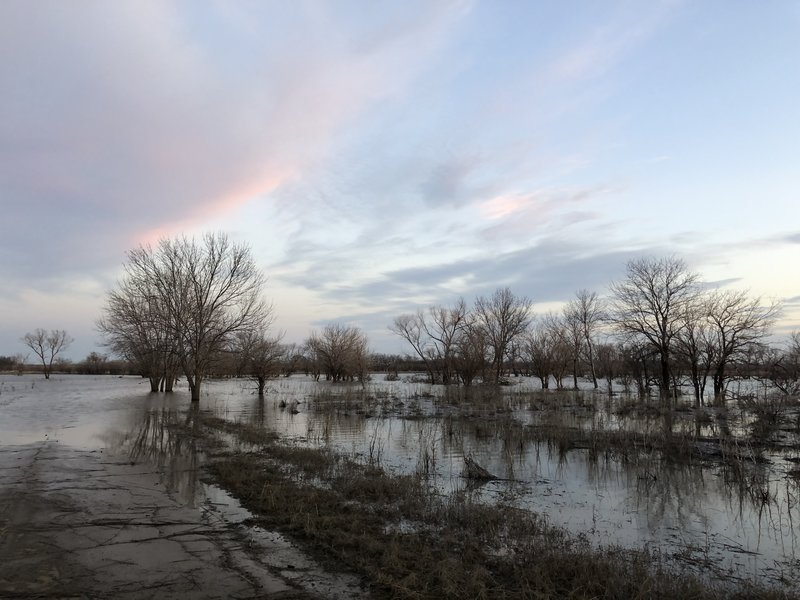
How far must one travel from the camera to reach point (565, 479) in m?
10.2

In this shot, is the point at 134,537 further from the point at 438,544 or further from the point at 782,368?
the point at 782,368

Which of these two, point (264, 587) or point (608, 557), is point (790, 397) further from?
point (264, 587)

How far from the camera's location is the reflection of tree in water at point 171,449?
878cm

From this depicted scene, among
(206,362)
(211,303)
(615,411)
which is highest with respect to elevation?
(211,303)

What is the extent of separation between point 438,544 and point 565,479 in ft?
17.5

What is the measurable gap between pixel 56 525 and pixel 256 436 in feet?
25.7

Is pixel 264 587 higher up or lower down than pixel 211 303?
lower down

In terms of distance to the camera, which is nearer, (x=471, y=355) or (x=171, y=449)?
(x=171, y=449)

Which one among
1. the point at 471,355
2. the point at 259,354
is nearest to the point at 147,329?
the point at 259,354

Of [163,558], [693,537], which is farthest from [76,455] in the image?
[693,537]

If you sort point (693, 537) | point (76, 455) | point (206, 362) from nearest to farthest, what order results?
point (693, 537)
point (76, 455)
point (206, 362)

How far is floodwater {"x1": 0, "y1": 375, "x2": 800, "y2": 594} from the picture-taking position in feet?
21.6

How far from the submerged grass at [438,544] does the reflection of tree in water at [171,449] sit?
0.79 metres

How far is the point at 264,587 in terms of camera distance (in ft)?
15.0
